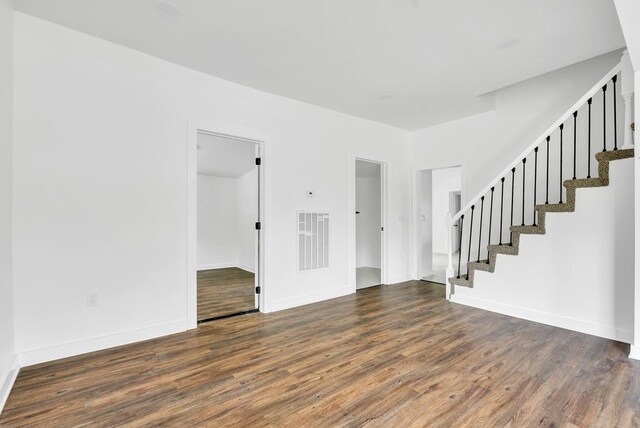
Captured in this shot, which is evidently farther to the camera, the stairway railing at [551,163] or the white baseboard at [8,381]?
the stairway railing at [551,163]

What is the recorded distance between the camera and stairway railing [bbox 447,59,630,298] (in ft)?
11.0

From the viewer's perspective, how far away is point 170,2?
2.23 metres

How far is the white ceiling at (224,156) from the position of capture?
4.90 meters

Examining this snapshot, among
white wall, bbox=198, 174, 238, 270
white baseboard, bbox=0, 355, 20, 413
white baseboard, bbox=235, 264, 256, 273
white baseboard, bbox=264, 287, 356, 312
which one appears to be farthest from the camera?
white wall, bbox=198, 174, 238, 270

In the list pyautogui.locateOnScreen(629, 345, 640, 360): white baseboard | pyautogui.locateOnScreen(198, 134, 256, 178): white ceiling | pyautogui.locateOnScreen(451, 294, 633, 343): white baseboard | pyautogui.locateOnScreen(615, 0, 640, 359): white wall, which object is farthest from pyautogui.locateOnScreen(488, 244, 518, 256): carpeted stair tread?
pyautogui.locateOnScreen(198, 134, 256, 178): white ceiling

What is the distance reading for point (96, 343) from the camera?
8.76 feet

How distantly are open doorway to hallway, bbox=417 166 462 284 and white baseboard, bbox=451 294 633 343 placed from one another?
1156mm

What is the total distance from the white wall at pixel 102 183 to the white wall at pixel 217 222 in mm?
3644

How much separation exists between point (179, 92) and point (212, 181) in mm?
4080

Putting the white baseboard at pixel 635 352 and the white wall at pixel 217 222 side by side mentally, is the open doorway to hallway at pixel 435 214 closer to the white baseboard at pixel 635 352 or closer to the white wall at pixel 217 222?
the white baseboard at pixel 635 352

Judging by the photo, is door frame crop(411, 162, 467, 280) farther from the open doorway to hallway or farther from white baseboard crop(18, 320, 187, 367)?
white baseboard crop(18, 320, 187, 367)

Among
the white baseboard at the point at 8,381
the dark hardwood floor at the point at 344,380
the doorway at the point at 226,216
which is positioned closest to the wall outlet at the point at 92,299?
the dark hardwood floor at the point at 344,380

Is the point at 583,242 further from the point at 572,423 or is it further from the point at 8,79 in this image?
the point at 8,79

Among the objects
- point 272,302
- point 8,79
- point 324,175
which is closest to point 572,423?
point 272,302
